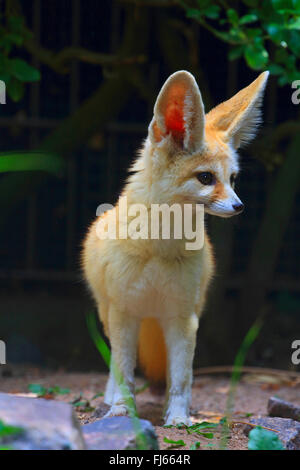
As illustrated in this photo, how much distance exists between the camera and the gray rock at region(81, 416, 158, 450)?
229cm

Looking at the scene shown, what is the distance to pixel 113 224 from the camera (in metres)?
3.55

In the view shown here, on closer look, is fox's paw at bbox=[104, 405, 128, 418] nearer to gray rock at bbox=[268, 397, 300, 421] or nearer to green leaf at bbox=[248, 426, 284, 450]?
gray rock at bbox=[268, 397, 300, 421]

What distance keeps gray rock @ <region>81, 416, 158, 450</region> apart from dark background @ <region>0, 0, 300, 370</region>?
151 inches

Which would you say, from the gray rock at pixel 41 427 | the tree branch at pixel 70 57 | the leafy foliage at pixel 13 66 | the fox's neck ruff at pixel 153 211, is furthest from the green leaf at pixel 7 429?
the tree branch at pixel 70 57

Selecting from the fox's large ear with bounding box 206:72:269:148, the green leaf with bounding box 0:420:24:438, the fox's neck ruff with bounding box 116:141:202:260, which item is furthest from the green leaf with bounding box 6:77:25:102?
the green leaf with bounding box 0:420:24:438

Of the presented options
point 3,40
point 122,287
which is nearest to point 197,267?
point 122,287

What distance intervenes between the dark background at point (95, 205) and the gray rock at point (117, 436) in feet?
12.6

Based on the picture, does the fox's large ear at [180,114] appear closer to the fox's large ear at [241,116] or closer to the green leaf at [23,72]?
the fox's large ear at [241,116]

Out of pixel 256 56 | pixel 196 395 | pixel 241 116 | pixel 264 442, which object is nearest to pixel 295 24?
pixel 256 56

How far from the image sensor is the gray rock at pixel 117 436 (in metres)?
2.29

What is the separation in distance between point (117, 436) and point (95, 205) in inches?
181

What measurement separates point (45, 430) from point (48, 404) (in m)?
0.18
